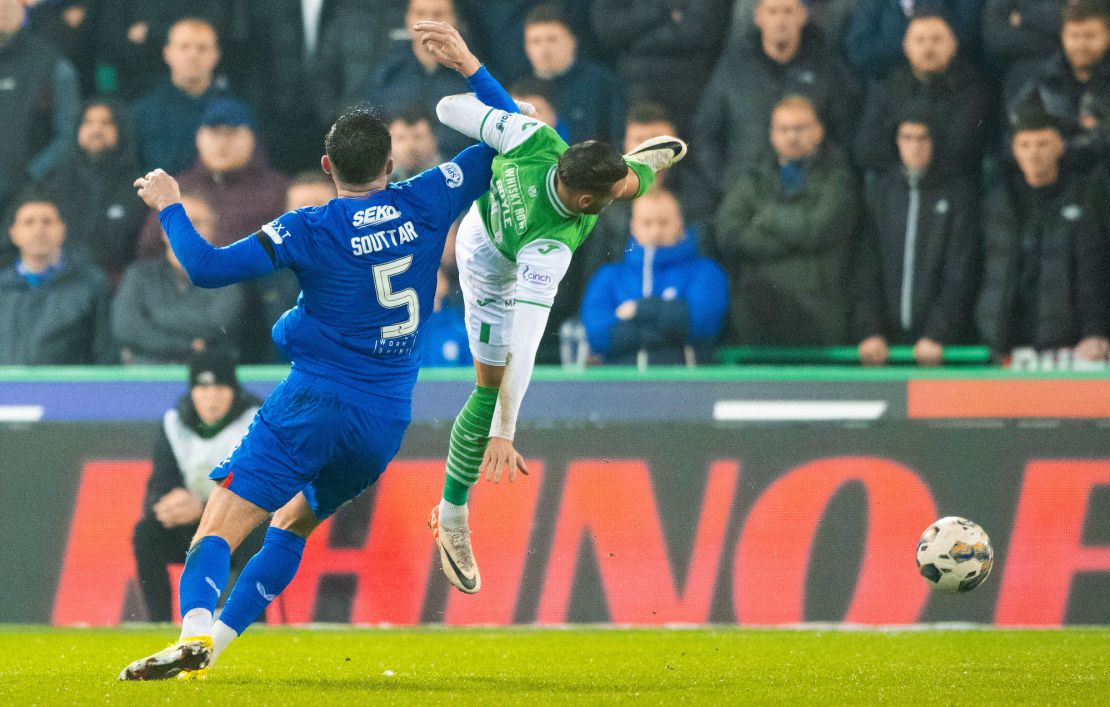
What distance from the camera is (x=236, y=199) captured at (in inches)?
472

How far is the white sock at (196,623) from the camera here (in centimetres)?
674

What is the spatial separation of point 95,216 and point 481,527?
3925mm

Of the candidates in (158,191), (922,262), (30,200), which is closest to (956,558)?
(922,262)

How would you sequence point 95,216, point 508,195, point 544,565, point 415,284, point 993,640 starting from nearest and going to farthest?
1. point 415,284
2. point 508,195
3. point 993,640
4. point 544,565
5. point 95,216

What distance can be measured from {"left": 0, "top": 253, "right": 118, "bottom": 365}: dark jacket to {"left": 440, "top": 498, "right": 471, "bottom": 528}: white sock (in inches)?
181

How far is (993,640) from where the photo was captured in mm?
9969

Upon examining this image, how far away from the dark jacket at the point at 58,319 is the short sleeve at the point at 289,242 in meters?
5.44

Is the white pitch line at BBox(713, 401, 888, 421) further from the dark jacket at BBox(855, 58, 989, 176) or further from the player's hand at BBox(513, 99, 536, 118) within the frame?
the player's hand at BBox(513, 99, 536, 118)

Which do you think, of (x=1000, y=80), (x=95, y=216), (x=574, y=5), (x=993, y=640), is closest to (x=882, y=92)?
(x=1000, y=80)

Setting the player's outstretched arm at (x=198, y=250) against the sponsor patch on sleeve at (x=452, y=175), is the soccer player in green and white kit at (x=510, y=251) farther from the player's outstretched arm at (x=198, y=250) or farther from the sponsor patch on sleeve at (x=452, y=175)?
the player's outstretched arm at (x=198, y=250)

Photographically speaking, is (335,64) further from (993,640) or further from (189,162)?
(993,640)

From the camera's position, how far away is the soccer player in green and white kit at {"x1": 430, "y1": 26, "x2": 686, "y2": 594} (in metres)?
7.59

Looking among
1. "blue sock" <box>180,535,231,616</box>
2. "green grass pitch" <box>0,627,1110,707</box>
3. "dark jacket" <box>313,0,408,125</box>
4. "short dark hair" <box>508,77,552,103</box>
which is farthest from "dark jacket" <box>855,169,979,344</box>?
"blue sock" <box>180,535,231,616</box>

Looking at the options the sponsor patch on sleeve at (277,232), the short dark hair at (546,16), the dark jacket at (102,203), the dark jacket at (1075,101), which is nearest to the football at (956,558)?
the dark jacket at (1075,101)
